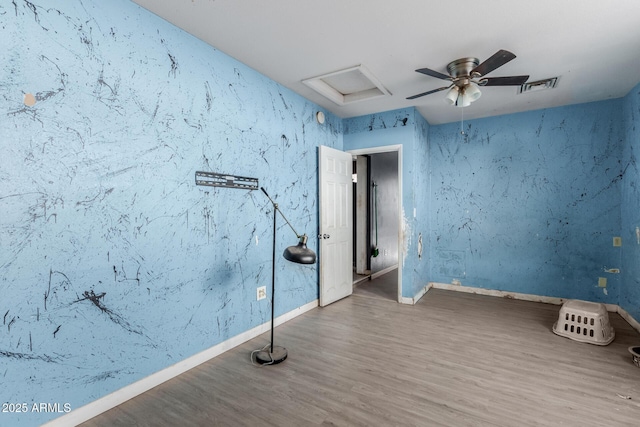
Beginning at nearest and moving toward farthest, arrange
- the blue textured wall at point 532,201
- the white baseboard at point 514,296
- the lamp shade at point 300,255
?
the lamp shade at point 300,255 → the white baseboard at point 514,296 → the blue textured wall at point 532,201

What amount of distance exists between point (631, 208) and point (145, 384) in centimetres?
499

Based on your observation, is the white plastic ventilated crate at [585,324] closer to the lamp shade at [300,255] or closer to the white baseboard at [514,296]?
the white baseboard at [514,296]

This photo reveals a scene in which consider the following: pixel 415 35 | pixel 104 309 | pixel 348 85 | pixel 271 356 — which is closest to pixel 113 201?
pixel 104 309

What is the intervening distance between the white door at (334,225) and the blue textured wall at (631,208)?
3.15 metres

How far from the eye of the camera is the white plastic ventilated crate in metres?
2.67

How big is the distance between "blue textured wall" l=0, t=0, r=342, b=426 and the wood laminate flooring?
0.38 m

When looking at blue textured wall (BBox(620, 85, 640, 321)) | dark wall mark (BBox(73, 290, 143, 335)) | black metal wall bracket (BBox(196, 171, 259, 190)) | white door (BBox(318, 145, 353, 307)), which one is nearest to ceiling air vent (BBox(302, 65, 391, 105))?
white door (BBox(318, 145, 353, 307))

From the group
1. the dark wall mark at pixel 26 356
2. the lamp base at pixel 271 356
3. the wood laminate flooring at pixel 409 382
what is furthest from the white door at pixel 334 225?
the dark wall mark at pixel 26 356

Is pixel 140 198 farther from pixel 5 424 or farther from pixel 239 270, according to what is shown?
pixel 5 424

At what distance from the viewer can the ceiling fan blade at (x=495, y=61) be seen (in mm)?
2053

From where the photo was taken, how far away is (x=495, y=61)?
2.18 meters

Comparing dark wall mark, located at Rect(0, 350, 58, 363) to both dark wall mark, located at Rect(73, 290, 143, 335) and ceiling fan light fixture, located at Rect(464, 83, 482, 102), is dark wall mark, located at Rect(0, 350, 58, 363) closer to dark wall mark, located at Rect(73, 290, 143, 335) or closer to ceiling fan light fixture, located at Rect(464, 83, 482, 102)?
dark wall mark, located at Rect(73, 290, 143, 335)

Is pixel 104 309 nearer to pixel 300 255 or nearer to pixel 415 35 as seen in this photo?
pixel 300 255

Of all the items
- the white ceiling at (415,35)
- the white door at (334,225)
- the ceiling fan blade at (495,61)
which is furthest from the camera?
the white door at (334,225)
